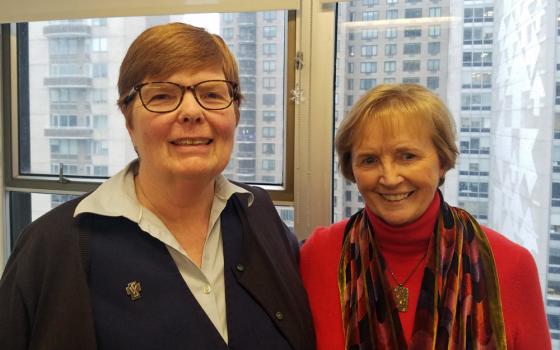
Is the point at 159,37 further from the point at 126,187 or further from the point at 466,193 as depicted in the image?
the point at 466,193

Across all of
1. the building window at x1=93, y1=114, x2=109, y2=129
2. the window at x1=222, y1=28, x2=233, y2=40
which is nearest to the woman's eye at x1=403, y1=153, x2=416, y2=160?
the window at x1=222, y1=28, x2=233, y2=40

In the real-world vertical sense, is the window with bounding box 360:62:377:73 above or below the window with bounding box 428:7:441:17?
below

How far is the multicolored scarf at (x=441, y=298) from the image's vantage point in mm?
1116

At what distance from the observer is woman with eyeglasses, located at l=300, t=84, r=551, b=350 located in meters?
1.12

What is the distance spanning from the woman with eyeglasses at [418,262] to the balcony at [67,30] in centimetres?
156

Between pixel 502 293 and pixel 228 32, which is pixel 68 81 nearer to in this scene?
pixel 228 32

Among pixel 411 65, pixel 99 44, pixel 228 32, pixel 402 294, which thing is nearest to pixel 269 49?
pixel 228 32

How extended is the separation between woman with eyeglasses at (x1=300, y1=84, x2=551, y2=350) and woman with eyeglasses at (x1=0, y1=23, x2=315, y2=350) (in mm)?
202

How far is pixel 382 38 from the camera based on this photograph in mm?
1814

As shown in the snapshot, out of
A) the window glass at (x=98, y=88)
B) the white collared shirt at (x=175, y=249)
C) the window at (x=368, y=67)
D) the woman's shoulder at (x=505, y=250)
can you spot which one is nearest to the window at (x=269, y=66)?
the window glass at (x=98, y=88)

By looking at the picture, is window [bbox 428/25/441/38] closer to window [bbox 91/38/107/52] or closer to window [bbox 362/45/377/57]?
window [bbox 362/45/377/57]

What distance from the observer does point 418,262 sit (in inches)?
47.4

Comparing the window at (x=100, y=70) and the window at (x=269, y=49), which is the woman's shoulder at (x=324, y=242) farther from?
the window at (x=100, y=70)

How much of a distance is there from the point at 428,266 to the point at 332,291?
11.0 inches
